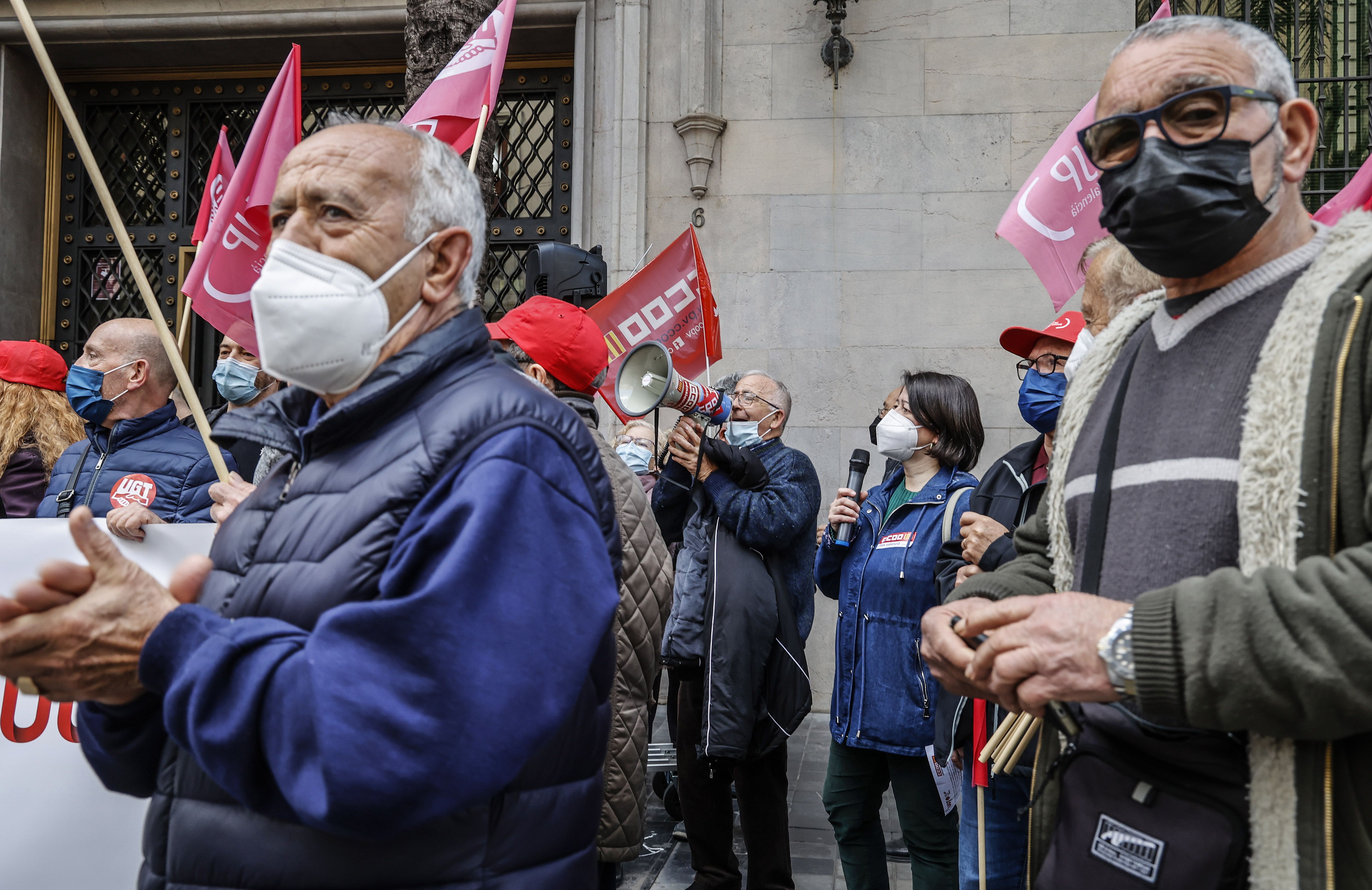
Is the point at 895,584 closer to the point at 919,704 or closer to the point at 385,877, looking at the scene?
the point at 919,704

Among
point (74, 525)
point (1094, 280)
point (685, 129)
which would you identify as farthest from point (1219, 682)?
point (685, 129)

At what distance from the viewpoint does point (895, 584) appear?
3877 millimetres

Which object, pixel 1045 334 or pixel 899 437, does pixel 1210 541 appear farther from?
pixel 899 437

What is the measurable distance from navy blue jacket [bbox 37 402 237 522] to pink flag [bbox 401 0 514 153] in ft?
5.58

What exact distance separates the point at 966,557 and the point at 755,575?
3.68 ft

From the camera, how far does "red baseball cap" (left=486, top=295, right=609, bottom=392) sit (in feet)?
11.6

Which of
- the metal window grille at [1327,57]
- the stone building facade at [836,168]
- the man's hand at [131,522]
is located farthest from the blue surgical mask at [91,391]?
the metal window grille at [1327,57]

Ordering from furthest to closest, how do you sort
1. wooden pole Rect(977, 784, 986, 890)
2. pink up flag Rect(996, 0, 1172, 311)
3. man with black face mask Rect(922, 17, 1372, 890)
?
pink up flag Rect(996, 0, 1172, 311) < wooden pole Rect(977, 784, 986, 890) < man with black face mask Rect(922, 17, 1372, 890)

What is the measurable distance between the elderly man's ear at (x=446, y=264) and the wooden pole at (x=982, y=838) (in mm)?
1832

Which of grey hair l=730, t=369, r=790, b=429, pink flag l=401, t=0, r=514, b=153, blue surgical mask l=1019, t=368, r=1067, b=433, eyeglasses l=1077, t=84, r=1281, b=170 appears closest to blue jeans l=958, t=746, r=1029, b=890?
blue surgical mask l=1019, t=368, r=1067, b=433

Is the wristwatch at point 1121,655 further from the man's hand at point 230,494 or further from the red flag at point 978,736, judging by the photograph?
the man's hand at point 230,494

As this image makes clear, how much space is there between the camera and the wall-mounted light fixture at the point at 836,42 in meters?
7.31

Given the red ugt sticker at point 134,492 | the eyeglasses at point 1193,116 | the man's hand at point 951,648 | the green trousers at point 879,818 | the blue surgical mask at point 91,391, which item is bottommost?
the green trousers at point 879,818

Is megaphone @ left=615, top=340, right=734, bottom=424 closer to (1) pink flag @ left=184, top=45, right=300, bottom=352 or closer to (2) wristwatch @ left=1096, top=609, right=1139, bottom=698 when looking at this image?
(1) pink flag @ left=184, top=45, right=300, bottom=352
